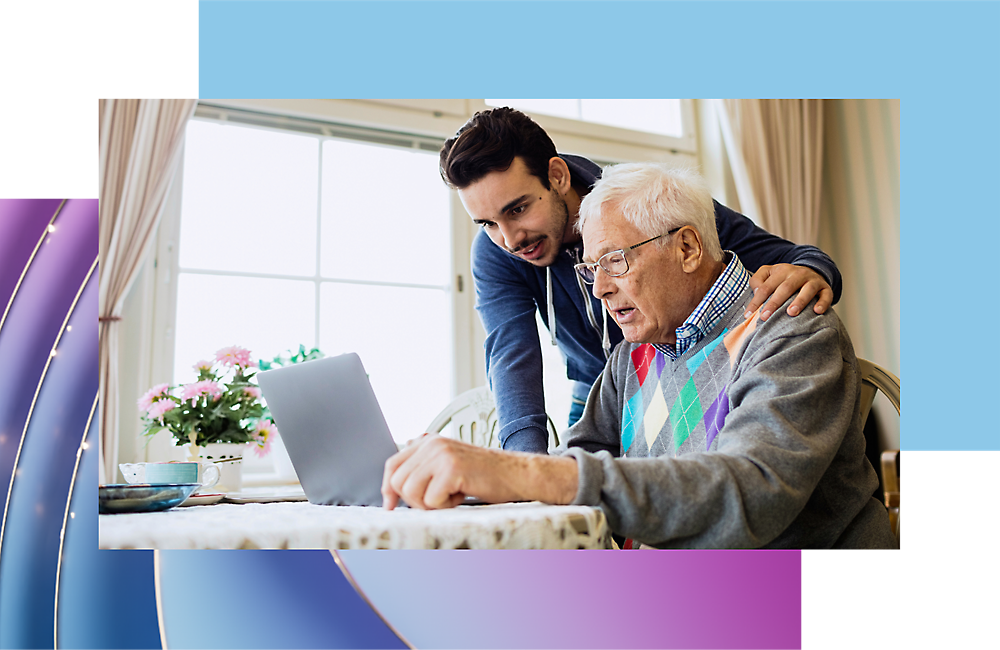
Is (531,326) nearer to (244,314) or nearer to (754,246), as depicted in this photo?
(754,246)

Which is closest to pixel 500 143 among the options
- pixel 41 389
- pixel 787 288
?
pixel 787 288

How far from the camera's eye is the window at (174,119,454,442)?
1968 millimetres

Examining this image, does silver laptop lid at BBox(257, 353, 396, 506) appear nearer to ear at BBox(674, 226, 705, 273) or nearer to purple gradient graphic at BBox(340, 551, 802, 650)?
purple gradient graphic at BBox(340, 551, 802, 650)

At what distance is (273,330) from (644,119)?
43.4 inches

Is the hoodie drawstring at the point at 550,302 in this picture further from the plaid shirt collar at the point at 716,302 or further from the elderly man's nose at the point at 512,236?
the plaid shirt collar at the point at 716,302

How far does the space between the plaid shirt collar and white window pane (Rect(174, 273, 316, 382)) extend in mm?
1076

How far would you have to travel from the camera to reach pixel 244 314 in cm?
200

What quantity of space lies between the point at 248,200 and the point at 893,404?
1609mm

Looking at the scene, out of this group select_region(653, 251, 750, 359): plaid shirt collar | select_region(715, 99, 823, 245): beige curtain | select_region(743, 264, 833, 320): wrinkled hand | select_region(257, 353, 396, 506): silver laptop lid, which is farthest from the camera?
select_region(715, 99, 823, 245): beige curtain

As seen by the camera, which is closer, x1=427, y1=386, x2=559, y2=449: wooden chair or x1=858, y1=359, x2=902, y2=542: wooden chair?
x1=858, y1=359, x2=902, y2=542: wooden chair

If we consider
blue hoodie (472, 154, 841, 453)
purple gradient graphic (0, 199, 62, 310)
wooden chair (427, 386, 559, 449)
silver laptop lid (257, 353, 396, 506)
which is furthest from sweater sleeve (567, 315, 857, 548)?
purple gradient graphic (0, 199, 62, 310)

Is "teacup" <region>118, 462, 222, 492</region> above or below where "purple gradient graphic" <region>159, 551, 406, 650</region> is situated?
above

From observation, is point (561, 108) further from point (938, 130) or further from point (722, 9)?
point (938, 130)

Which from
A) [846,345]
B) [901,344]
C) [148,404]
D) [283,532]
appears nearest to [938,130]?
[901,344]
